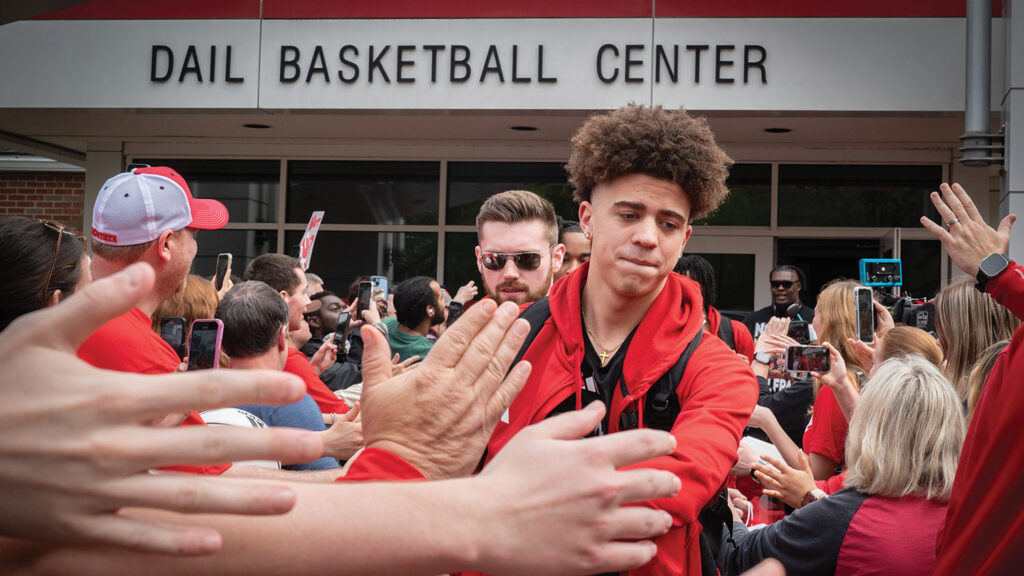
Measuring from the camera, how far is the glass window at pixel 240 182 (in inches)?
463

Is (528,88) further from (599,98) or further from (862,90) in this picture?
(862,90)

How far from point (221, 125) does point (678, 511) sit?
10120mm

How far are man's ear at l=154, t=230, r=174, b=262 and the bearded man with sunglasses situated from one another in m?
1.36

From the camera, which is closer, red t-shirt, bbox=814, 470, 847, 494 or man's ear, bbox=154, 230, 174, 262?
man's ear, bbox=154, 230, 174, 262

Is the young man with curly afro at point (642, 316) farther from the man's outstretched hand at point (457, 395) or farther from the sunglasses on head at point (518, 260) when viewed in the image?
the sunglasses on head at point (518, 260)

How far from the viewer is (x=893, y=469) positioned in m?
2.65

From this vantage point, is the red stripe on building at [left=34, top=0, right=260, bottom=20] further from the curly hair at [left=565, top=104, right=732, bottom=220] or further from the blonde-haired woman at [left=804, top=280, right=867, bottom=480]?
the curly hair at [left=565, top=104, right=732, bottom=220]

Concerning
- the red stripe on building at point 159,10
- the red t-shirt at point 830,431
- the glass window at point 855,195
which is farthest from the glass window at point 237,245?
the red t-shirt at point 830,431

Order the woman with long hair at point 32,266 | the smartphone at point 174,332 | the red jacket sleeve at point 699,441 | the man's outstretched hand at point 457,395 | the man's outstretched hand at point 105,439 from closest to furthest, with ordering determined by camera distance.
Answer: the man's outstretched hand at point 105,439 < the man's outstretched hand at point 457,395 < the red jacket sleeve at point 699,441 < the woman with long hair at point 32,266 < the smartphone at point 174,332

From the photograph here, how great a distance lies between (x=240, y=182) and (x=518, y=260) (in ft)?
29.5

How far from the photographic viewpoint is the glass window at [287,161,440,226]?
11508 millimetres

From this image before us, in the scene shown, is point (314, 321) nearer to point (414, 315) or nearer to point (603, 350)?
point (414, 315)

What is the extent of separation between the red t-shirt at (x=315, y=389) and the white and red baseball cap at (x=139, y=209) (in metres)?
1.25

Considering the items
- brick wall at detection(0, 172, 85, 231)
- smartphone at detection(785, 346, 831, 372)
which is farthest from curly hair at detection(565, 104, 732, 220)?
brick wall at detection(0, 172, 85, 231)
